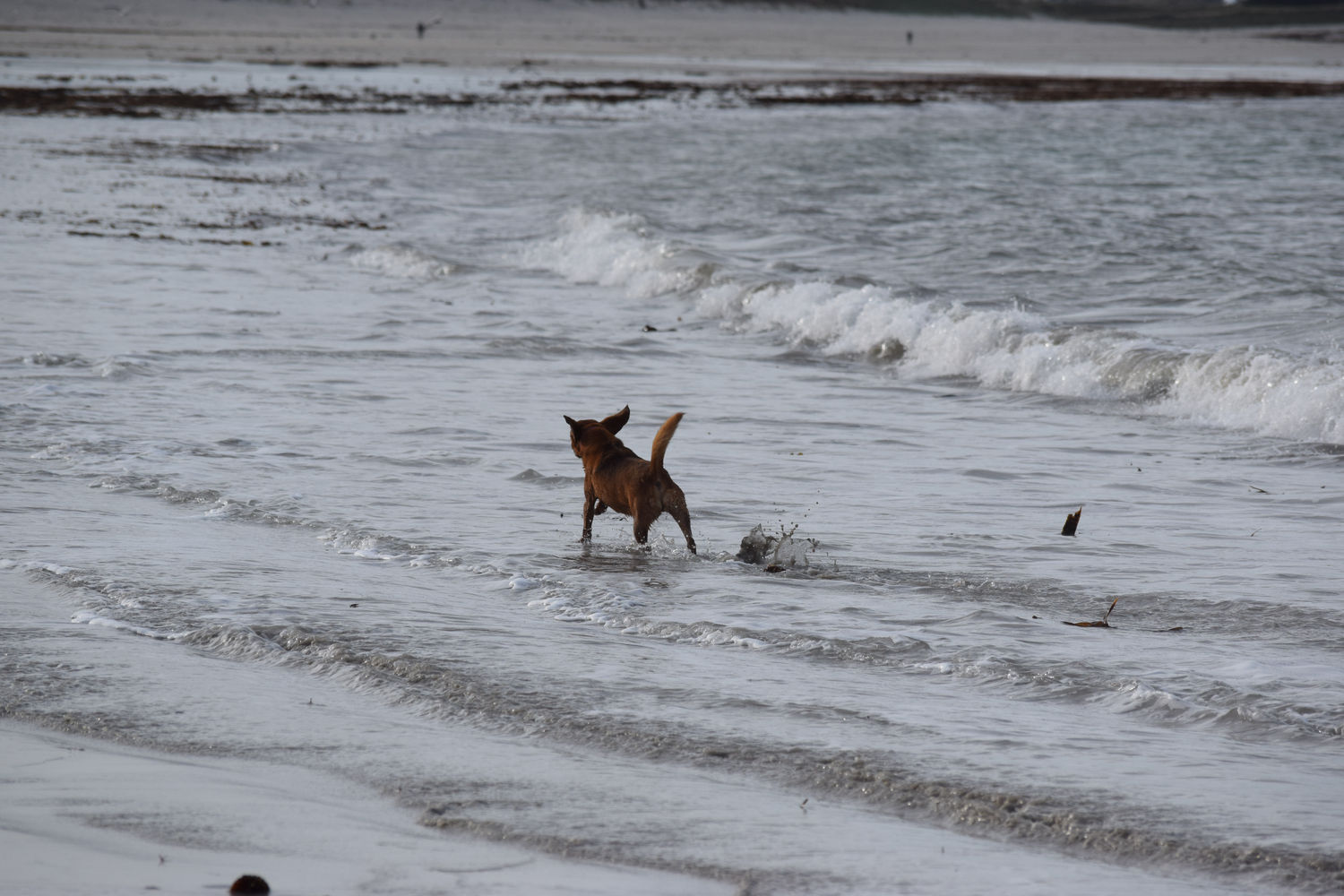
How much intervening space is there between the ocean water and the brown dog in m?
0.21

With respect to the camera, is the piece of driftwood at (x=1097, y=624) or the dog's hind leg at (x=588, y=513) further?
the dog's hind leg at (x=588, y=513)

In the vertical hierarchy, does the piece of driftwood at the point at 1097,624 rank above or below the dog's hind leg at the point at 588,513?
below

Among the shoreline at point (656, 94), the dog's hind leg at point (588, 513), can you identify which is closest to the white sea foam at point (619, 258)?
the dog's hind leg at point (588, 513)

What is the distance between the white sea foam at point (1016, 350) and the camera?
10055 mm

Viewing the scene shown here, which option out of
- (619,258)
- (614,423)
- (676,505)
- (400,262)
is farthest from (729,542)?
(400,262)

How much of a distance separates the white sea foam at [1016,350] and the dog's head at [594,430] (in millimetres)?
4977

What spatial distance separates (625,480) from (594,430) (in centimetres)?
40

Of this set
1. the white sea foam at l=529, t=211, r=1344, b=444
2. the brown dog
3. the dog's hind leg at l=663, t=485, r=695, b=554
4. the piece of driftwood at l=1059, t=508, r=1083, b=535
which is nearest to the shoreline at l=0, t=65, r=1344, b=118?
the white sea foam at l=529, t=211, r=1344, b=444

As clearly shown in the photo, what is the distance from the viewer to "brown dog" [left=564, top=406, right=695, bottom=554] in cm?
650

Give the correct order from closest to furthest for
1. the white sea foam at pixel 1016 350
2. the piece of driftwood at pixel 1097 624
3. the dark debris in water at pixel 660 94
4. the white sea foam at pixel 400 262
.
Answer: the piece of driftwood at pixel 1097 624 < the white sea foam at pixel 1016 350 < the white sea foam at pixel 400 262 < the dark debris in water at pixel 660 94

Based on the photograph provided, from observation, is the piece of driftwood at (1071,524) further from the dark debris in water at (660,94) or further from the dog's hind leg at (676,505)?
the dark debris in water at (660,94)

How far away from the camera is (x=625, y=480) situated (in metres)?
6.67

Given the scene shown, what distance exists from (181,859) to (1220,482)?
654 centimetres

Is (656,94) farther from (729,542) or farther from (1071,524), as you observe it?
(729,542)
